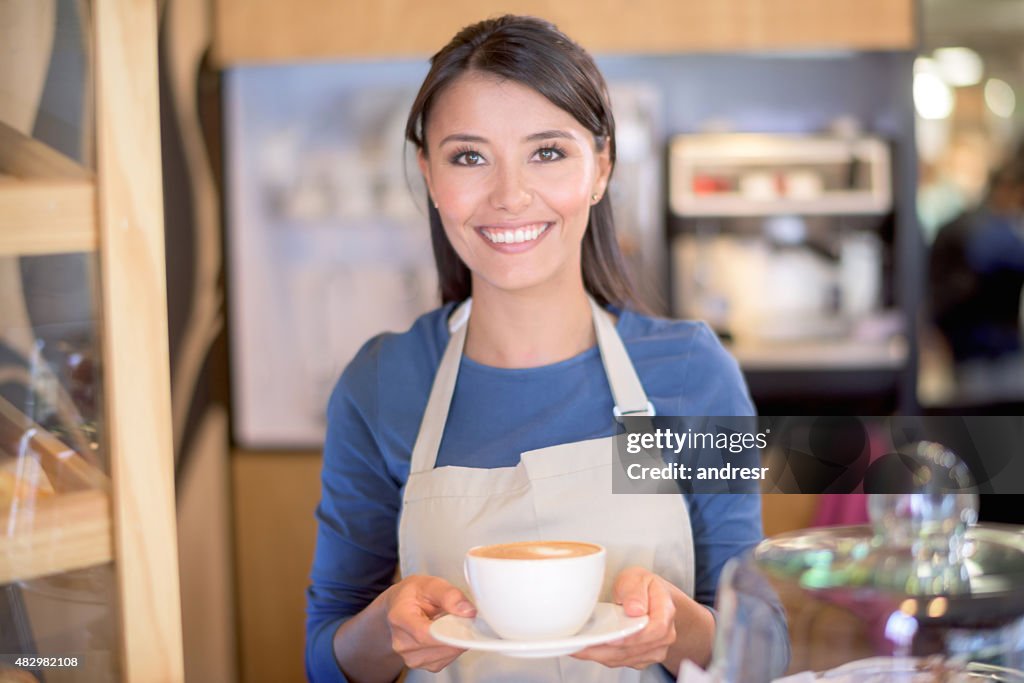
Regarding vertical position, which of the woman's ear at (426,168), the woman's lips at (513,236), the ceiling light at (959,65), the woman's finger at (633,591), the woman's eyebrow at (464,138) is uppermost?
the ceiling light at (959,65)

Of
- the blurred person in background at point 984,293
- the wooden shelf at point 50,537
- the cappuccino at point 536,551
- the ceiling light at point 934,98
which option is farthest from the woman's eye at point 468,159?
the ceiling light at point 934,98

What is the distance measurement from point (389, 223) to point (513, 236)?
1.54 m

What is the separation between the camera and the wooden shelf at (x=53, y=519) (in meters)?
0.73

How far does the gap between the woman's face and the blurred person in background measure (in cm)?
198

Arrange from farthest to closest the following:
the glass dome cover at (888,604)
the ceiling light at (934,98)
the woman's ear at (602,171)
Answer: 1. the ceiling light at (934,98)
2. the woman's ear at (602,171)
3. the glass dome cover at (888,604)

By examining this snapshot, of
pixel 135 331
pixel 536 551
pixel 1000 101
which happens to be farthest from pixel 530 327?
pixel 1000 101

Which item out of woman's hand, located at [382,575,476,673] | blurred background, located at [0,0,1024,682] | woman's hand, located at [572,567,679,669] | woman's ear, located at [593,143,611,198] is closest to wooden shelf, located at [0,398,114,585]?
woman's hand, located at [382,575,476,673]

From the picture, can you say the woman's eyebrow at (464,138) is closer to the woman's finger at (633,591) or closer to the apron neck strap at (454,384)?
the apron neck strap at (454,384)

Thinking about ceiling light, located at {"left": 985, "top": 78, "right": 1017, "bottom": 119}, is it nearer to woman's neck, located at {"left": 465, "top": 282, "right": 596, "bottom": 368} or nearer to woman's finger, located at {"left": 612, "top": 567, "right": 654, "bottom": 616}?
woman's neck, located at {"left": 465, "top": 282, "right": 596, "bottom": 368}

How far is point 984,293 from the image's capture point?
284 centimetres

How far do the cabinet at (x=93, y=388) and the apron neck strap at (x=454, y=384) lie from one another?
402 mm

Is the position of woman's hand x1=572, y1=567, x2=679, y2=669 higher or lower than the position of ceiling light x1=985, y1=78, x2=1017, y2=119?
lower

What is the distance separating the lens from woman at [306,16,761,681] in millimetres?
1066

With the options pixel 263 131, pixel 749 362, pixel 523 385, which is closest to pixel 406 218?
pixel 263 131
